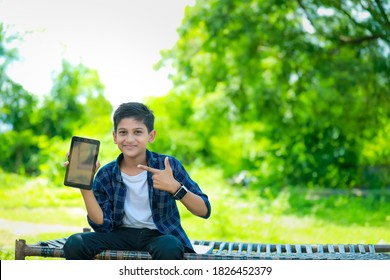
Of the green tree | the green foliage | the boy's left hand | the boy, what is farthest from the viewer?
the green foliage

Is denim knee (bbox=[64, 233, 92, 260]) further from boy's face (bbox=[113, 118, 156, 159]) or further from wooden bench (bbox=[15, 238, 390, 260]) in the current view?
boy's face (bbox=[113, 118, 156, 159])

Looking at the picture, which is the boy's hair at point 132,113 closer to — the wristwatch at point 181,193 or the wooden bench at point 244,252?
→ the wristwatch at point 181,193

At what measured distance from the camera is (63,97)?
269 inches

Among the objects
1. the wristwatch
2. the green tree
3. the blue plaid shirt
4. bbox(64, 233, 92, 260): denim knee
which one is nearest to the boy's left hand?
the wristwatch

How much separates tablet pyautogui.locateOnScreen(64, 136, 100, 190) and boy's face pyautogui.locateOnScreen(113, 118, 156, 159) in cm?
11

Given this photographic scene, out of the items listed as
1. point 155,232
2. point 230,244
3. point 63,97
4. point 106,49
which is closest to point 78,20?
point 106,49

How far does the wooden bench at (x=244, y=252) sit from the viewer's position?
1.70m

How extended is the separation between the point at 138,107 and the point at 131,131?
8cm

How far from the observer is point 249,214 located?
4875mm

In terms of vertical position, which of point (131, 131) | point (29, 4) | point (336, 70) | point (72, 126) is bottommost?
point (131, 131)

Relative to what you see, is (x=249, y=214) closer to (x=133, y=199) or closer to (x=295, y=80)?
(x=295, y=80)

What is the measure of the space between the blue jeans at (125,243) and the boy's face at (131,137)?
9.1 inches

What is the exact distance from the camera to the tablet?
1.62 m
